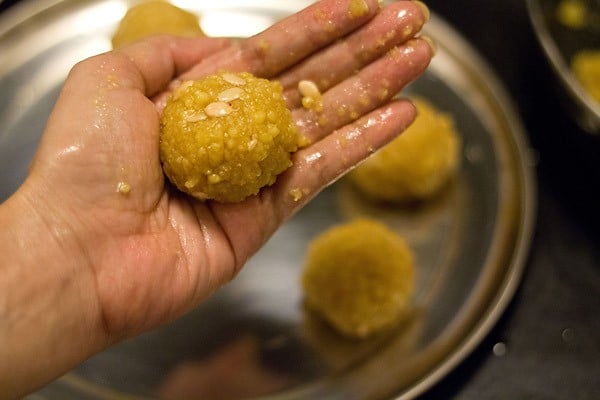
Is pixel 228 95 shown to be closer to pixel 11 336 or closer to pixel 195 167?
pixel 195 167

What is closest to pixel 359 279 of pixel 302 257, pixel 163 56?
pixel 302 257

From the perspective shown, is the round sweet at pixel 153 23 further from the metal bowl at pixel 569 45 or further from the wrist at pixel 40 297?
the metal bowl at pixel 569 45

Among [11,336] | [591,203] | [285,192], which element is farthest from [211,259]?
[591,203]

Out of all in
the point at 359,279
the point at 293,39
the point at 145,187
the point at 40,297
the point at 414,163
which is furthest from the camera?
the point at 414,163

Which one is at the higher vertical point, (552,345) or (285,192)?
(285,192)

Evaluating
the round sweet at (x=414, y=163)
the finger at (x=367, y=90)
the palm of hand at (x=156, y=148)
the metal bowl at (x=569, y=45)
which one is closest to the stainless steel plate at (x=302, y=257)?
the round sweet at (x=414, y=163)

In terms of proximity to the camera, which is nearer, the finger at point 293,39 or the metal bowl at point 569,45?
the finger at point 293,39

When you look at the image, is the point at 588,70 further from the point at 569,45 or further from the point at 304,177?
the point at 304,177
